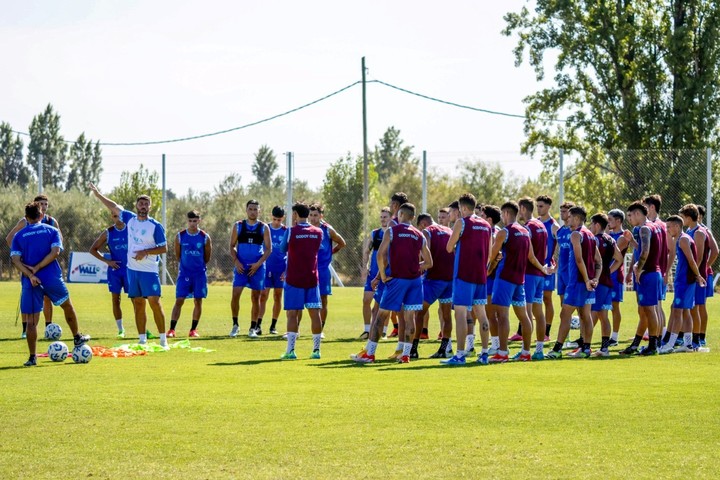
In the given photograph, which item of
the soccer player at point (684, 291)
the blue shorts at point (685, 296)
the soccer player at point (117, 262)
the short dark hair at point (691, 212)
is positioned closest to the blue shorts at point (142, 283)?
the soccer player at point (117, 262)

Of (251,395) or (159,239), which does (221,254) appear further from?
(251,395)

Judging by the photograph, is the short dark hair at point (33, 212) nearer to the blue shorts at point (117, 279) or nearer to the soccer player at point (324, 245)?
the blue shorts at point (117, 279)

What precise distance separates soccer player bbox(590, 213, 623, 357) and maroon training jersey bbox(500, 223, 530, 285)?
164cm

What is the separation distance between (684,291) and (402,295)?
467cm

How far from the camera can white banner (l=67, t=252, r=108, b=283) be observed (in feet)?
136

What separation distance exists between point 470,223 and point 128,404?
5727 mm

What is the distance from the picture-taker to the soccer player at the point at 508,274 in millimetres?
15227

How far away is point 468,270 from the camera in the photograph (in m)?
14.9

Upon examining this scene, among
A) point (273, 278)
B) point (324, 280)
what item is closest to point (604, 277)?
point (324, 280)

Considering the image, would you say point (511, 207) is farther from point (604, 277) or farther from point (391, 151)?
point (391, 151)

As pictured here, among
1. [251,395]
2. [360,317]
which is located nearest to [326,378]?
[251,395]

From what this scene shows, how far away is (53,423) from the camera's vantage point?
9883 millimetres

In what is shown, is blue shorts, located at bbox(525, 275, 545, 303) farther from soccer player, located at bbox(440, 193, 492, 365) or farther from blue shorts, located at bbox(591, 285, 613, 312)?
soccer player, located at bbox(440, 193, 492, 365)

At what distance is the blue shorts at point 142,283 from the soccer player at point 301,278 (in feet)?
8.43
